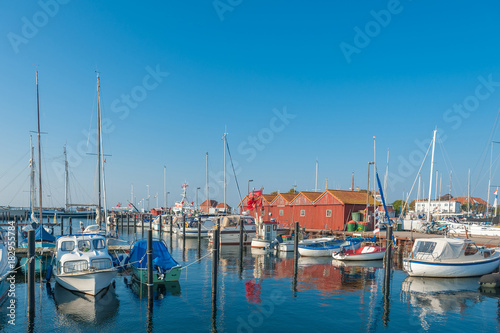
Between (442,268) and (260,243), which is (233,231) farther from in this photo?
(442,268)

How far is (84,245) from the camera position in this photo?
867 inches

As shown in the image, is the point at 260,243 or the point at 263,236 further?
the point at 263,236

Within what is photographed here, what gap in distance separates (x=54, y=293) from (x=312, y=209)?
134 ft

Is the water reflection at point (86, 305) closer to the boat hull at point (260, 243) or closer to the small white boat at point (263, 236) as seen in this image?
the boat hull at point (260, 243)

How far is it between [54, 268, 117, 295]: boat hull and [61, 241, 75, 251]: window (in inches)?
87.8

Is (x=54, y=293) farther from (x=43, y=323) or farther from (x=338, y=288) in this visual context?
(x=338, y=288)

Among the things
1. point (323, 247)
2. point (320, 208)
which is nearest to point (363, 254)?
point (323, 247)

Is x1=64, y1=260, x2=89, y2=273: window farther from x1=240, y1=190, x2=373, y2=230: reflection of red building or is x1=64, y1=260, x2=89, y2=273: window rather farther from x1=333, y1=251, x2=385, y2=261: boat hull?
x1=240, y1=190, x2=373, y2=230: reflection of red building

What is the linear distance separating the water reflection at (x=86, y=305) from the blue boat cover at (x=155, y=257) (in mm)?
2592

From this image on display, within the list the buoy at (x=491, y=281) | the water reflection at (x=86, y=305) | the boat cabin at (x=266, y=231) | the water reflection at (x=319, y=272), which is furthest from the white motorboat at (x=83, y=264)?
the boat cabin at (x=266, y=231)

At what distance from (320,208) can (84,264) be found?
40026 millimetres

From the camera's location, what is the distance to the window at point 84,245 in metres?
21.7

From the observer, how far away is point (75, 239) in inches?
874

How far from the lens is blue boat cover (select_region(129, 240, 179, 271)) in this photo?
23156mm
